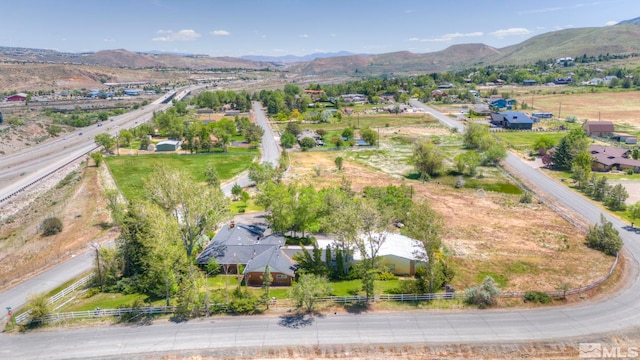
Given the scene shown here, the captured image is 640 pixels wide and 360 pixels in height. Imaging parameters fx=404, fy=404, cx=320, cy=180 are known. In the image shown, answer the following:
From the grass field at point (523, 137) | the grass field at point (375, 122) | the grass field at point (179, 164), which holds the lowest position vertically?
the grass field at point (179, 164)

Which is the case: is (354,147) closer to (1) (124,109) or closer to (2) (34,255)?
(2) (34,255)

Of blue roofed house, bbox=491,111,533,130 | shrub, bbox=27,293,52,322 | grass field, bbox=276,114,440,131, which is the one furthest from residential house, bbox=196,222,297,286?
blue roofed house, bbox=491,111,533,130

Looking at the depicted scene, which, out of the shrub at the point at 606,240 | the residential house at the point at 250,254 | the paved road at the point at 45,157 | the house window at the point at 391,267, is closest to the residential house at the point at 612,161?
the shrub at the point at 606,240

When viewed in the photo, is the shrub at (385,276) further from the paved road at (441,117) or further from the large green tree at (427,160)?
the paved road at (441,117)

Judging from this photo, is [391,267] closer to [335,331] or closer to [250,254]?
[335,331]

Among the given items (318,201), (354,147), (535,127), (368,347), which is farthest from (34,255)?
(535,127)

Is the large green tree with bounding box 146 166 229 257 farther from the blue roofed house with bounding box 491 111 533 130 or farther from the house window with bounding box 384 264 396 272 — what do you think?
the blue roofed house with bounding box 491 111 533 130

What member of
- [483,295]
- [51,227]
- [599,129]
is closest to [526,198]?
[483,295]
